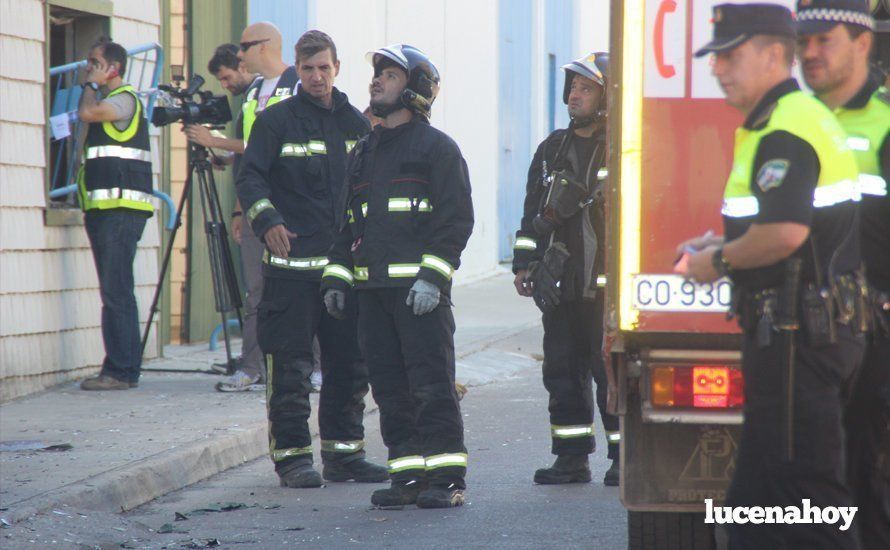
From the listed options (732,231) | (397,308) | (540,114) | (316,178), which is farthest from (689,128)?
(540,114)

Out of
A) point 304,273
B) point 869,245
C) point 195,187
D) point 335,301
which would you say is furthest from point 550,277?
point 195,187

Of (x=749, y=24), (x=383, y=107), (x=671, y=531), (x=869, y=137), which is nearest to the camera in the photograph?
(x=749, y=24)

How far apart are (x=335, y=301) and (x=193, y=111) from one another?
3.38m

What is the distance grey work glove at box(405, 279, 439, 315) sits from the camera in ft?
23.5

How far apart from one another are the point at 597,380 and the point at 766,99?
3.62 m

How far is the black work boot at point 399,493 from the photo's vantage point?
733cm

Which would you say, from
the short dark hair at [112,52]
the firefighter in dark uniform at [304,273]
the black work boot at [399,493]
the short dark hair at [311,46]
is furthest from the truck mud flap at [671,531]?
the short dark hair at [112,52]

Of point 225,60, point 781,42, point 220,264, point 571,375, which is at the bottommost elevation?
point 571,375

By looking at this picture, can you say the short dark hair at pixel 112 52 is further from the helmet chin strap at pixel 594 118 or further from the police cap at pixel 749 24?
the police cap at pixel 749 24

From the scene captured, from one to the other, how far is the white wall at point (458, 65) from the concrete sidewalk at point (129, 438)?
18.4 feet

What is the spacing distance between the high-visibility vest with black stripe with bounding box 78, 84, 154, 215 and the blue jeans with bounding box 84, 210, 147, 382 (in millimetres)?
82

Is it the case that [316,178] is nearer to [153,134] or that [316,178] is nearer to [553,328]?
[553,328]

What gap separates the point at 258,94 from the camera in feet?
33.2

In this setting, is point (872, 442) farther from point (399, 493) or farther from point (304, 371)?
point (304, 371)
